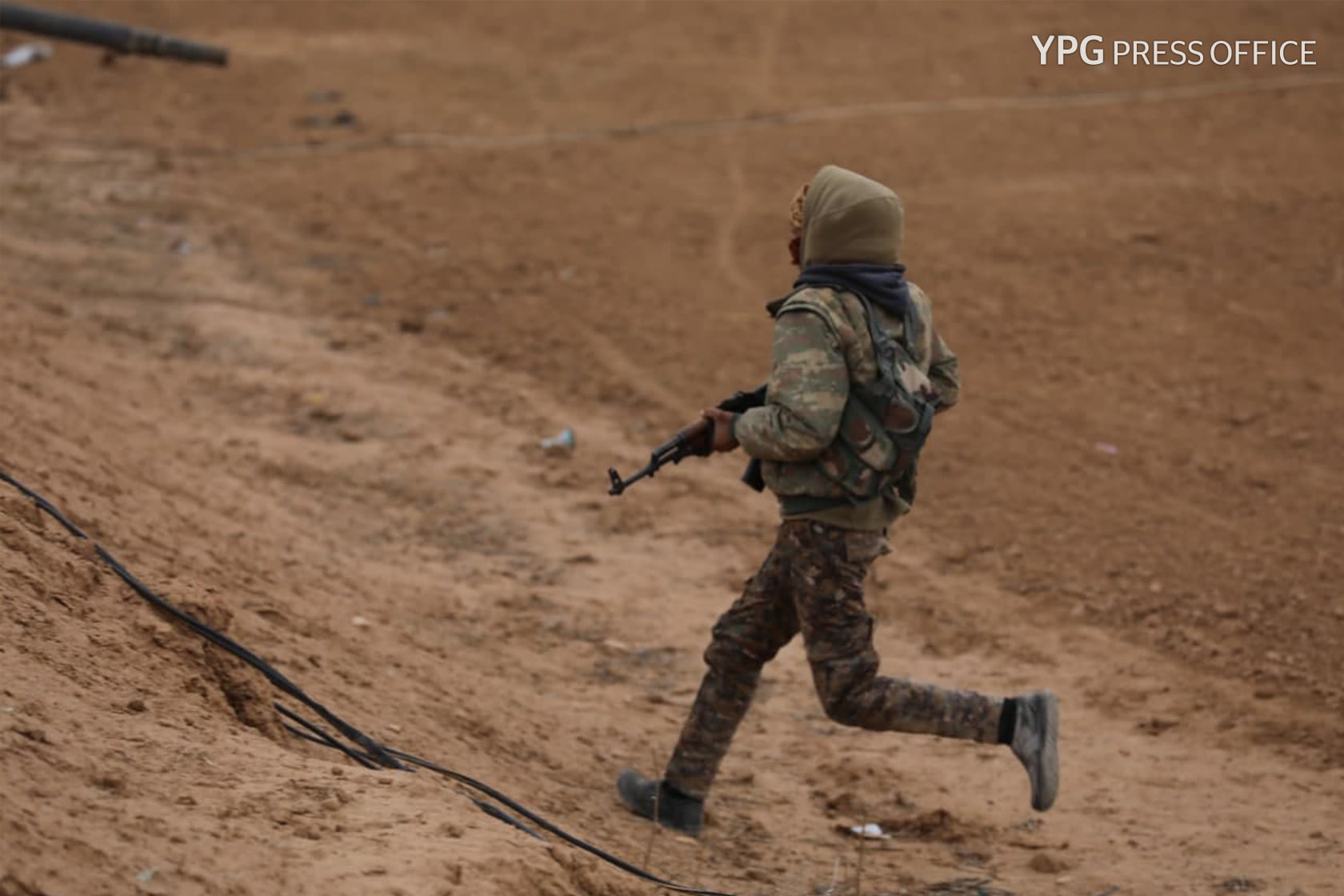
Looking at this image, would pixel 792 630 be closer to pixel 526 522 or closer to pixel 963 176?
pixel 526 522

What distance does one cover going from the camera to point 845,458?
430cm

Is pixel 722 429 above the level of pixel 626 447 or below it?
below

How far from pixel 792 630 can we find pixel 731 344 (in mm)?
4636

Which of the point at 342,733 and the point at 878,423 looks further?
the point at 342,733

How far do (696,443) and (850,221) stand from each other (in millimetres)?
737

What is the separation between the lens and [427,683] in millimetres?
5520

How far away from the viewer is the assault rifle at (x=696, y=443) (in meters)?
4.43

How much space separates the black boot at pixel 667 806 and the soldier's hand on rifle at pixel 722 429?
116 cm

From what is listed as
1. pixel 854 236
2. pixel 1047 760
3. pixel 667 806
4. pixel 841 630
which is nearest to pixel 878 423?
pixel 854 236

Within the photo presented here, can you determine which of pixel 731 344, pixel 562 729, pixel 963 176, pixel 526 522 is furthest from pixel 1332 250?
pixel 562 729

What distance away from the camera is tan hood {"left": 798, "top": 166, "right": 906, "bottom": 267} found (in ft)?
13.9

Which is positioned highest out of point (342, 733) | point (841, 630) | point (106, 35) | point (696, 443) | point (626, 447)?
point (106, 35)

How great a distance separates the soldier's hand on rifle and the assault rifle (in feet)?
0.08

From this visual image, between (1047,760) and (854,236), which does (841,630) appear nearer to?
(1047,760)
